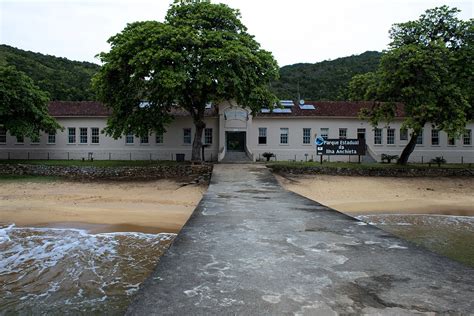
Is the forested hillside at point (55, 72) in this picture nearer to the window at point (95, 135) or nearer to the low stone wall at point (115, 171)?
the window at point (95, 135)

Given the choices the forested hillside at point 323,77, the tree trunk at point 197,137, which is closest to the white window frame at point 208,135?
the tree trunk at point 197,137

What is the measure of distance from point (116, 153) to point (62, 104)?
7720mm

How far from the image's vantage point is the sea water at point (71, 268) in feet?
22.7

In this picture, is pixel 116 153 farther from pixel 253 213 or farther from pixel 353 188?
pixel 253 213

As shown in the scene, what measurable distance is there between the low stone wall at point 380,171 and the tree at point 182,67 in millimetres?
4822

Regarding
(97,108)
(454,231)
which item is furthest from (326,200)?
(97,108)

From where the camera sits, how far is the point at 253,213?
9781 mm

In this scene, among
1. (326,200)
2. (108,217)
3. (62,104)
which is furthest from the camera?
(62,104)

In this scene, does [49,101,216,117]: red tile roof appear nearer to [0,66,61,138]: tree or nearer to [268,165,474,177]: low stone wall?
[0,66,61,138]: tree

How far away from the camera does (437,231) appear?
13.6 m

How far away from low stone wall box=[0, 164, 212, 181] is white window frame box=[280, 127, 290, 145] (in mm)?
10478

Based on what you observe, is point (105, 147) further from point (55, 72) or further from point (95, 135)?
point (55, 72)

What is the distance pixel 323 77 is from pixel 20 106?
53.1 metres

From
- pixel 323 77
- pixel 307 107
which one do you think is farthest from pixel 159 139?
pixel 323 77
